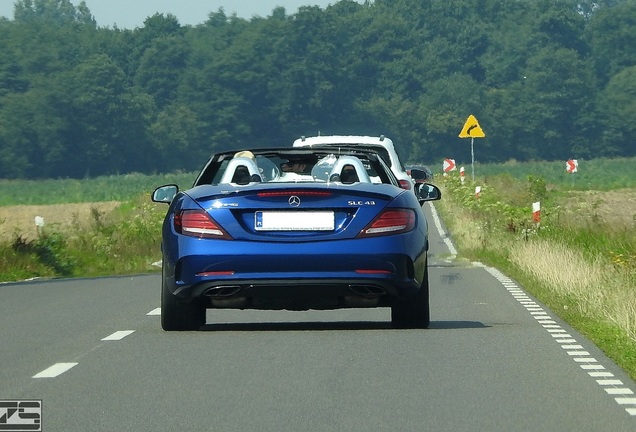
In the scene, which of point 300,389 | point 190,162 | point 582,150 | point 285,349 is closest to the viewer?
point 300,389

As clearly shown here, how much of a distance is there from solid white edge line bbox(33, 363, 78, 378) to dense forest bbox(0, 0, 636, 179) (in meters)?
129

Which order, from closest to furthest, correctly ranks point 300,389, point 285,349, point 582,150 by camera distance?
point 300,389 → point 285,349 → point 582,150

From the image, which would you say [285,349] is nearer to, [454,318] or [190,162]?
[454,318]

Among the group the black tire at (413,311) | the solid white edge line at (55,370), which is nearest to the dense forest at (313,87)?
the black tire at (413,311)

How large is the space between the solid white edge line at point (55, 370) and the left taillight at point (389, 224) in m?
2.41

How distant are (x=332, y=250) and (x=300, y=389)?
2.67m

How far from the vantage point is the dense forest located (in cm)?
14600

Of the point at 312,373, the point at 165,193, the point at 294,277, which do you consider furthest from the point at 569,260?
the point at 312,373

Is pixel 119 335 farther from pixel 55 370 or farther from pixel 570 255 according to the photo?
pixel 570 255

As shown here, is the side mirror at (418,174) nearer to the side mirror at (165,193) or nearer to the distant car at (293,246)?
the side mirror at (165,193)

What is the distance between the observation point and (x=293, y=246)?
12.1m

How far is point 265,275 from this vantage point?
12.1 metres

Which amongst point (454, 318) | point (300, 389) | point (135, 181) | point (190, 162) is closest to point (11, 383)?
point (300, 389)

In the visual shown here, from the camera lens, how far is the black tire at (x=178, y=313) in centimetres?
Result: 1272
